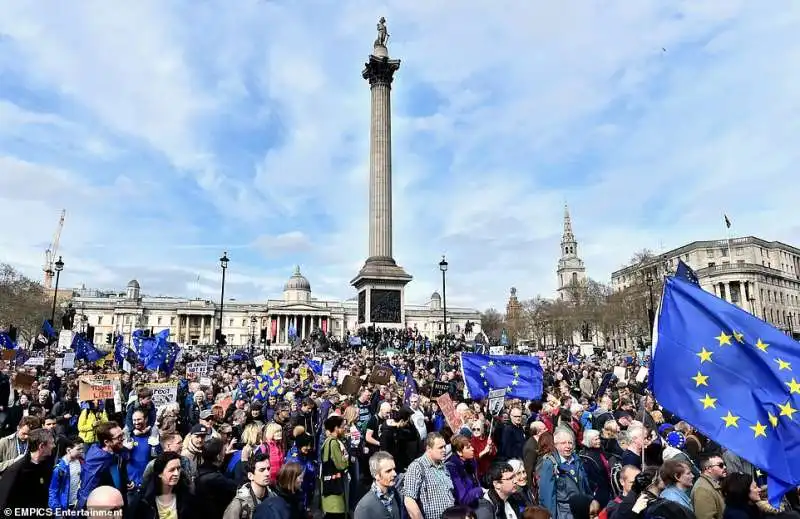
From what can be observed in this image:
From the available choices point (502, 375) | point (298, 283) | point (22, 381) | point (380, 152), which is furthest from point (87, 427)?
point (298, 283)

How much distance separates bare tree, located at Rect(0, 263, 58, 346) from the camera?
223ft

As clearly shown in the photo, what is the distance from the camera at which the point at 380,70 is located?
51969 millimetres

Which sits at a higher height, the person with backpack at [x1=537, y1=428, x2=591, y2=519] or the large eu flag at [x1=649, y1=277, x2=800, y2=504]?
the large eu flag at [x1=649, y1=277, x2=800, y2=504]

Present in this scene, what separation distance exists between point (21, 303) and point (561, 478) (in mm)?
80040

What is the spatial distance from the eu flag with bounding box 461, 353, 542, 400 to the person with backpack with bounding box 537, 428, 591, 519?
198 inches

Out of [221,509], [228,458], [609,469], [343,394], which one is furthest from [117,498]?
[343,394]

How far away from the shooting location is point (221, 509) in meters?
5.11

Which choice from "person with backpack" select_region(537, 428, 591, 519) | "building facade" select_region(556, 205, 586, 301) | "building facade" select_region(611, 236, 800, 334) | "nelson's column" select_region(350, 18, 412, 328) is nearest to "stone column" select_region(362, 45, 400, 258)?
"nelson's column" select_region(350, 18, 412, 328)

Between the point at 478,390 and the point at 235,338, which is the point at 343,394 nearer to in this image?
the point at 478,390

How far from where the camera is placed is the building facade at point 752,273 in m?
90.0

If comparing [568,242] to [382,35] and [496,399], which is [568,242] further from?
[496,399]

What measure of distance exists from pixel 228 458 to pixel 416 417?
313 cm

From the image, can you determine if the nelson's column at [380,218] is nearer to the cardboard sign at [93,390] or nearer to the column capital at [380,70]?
the column capital at [380,70]

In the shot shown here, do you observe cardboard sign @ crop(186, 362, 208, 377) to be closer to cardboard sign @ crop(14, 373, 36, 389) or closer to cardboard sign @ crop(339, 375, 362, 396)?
cardboard sign @ crop(14, 373, 36, 389)
